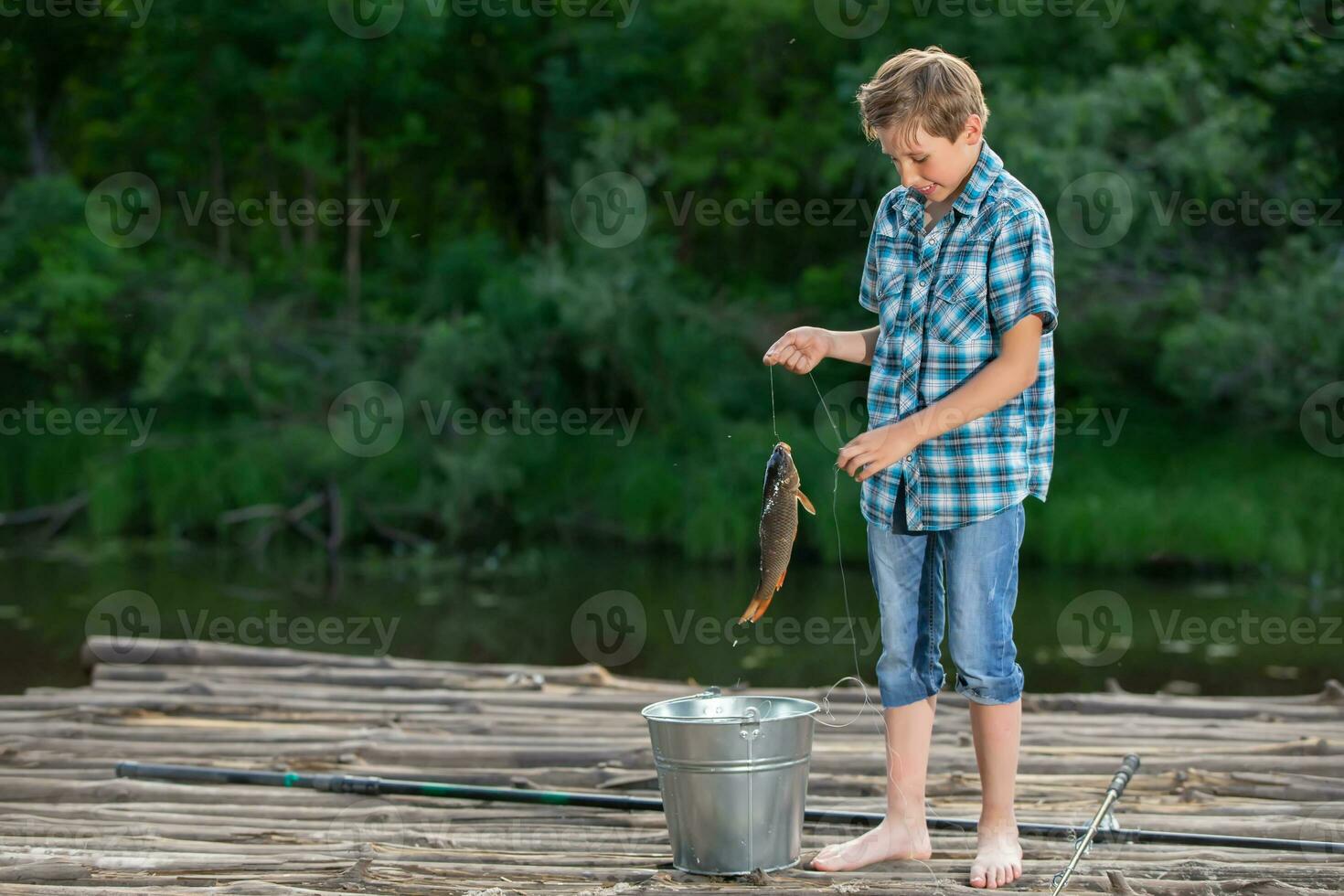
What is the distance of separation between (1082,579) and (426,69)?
11315 millimetres

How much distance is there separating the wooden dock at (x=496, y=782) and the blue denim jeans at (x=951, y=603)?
0.42m

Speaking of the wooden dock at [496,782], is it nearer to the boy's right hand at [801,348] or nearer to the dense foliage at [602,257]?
the boy's right hand at [801,348]

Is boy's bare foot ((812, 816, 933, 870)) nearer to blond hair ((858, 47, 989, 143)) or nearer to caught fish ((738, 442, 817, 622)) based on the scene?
caught fish ((738, 442, 817, 622))

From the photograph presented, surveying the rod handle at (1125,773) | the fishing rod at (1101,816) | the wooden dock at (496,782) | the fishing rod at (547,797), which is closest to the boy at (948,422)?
the fishing rod at (1101,816)

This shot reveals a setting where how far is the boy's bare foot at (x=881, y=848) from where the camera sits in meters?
3.21

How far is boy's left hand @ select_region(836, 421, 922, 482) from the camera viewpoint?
2951mm

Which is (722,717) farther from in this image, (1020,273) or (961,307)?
(1020,273)

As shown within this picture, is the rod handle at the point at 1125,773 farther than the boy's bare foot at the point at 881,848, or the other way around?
the rod handle at the point at 1125,773

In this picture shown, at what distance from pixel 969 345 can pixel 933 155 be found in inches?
16.0

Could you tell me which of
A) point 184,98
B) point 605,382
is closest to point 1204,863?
point 605,382

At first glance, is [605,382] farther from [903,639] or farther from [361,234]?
[903,639]

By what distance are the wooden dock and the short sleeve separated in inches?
47.3

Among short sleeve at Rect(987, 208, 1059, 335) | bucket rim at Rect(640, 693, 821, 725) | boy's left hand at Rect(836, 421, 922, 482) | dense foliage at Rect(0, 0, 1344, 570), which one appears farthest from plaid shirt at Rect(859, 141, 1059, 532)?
dense foliage at Rect(0, 0, 1344, 570)

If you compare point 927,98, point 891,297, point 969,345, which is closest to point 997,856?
point 969,345
